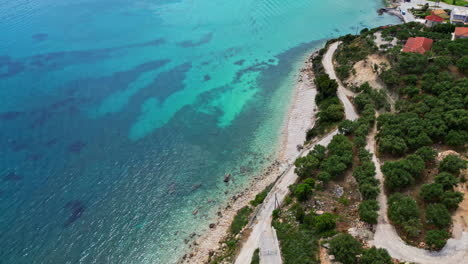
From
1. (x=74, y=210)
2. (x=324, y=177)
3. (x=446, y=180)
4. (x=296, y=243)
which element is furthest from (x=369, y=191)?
(x=74, y=210)

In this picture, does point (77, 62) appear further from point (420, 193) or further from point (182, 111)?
point (420, 193)

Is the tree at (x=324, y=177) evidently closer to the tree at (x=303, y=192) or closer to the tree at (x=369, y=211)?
the tree at (x=303, y=192)

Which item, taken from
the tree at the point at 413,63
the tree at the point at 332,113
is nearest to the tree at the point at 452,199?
the tree at the point at 332,113

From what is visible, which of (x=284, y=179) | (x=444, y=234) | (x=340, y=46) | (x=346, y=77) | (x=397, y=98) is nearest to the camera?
(x=444, y=234)

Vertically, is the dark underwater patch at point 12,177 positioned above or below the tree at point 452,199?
below

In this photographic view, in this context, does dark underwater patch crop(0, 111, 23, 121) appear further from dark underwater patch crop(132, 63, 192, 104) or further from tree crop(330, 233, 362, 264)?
tree crop(330, 233, 362, 264)

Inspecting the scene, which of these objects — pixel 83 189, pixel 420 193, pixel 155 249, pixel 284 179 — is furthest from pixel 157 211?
pixel 420 193
